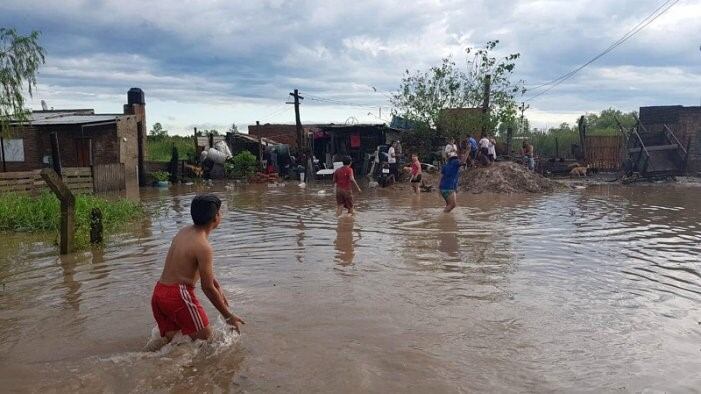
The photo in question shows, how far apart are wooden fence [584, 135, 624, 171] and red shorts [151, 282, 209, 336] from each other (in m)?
25.5

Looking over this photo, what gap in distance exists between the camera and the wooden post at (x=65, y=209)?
782 centimetres

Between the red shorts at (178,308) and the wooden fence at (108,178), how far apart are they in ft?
49.9

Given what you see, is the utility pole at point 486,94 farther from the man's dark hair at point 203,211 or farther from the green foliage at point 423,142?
the man's dark hair at point 203,211

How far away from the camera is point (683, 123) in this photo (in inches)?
980

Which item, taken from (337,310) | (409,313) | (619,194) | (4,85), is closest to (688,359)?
(409,313)

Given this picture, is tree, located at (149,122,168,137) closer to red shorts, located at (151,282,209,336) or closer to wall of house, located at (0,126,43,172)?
wall of house, located at (0,126,43,172)

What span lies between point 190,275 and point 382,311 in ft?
7.43

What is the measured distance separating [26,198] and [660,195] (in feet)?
60.2

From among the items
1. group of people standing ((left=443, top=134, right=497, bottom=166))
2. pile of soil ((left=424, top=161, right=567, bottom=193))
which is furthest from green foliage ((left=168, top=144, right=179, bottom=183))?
group of people standing ((left=443, top=134, right=497, bottom=166))

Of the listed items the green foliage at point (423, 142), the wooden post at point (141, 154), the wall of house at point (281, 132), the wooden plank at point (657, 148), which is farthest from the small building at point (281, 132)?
the wooden plank at point (657, 148)

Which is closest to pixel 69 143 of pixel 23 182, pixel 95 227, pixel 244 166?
pixel 244 166

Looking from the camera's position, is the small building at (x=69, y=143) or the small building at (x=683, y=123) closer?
the small building at (x=69, y=143)

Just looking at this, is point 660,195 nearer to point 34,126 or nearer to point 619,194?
point 619,194

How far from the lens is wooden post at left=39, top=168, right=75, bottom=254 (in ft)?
25.6
